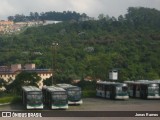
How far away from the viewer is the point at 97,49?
216 ft

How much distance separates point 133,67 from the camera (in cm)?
4562

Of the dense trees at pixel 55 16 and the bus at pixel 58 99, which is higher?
the dense trees at pixel 55 16

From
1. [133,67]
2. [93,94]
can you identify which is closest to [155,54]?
[133,67]

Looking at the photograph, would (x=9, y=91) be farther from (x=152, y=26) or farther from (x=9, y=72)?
Answer: (x=152, y=26)

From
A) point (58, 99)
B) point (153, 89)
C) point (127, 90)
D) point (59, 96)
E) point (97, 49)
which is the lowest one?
point (127, 90)

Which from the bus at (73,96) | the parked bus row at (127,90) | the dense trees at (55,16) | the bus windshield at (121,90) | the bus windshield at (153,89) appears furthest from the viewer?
the dense trees at (55,16)

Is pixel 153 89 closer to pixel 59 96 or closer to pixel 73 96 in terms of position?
pixel 73 96

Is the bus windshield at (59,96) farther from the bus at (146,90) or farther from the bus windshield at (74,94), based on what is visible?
the bus at (146,90)

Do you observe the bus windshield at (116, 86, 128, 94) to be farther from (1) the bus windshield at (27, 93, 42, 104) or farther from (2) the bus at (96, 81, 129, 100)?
(1) the bus windshield at (27, 93, 42, 104)

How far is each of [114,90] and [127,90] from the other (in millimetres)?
994

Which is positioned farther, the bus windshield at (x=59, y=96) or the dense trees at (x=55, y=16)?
the dense trees at (x=55, y=16)

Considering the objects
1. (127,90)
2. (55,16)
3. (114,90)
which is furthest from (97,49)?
(55,16)

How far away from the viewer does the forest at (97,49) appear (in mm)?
48438

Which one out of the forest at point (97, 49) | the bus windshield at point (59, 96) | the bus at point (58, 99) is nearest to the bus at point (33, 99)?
the bus at point (58, 99)
